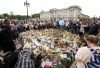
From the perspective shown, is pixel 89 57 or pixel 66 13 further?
pixel 66 13

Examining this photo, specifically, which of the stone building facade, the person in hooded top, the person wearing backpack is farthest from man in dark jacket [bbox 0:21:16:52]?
the stone building facade

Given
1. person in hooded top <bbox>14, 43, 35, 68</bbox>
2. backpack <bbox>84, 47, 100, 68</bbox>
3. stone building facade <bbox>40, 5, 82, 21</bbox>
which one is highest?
backpack <bbox>84, 47, 100, 68</bbox>

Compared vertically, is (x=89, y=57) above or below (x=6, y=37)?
above

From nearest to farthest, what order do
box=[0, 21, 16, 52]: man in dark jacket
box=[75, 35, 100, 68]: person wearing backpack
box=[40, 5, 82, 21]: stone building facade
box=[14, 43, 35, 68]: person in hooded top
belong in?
box=[75, 35, 100, 68]: person wearing backpack
box=[14, 43, 35, 68]: person in hooded top
box=[0, 21, 16, 52]: man in dark jacket
box=[40, 5, 82, 21]: stone building facade

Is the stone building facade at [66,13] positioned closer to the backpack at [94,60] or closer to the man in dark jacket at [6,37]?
the man in dark jacket at [6,37]

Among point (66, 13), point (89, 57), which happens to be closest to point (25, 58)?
point (89, 57)

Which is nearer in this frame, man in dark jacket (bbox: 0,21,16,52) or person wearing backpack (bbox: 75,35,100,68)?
person wearing backpack (bbox: 75,35,100,68)

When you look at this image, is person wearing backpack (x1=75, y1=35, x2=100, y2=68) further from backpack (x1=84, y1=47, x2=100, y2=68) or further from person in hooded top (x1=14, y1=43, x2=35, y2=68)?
person in hooded top (x1=14, y1=43, x2=35, y2=68)

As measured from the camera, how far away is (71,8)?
16738 cm

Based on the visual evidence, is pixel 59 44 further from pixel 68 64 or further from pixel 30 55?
pixel 30 55

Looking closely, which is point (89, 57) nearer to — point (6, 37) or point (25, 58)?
point (25, 58)

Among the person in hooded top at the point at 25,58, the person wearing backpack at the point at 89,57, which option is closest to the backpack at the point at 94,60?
the person wearing backpack at the point at 89,57

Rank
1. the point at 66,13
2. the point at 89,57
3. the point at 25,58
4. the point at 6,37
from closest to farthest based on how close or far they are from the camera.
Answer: the point at 89,57
the point at 25,58
the point at 6,37
the point at 66,13

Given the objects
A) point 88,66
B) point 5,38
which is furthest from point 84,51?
point 5,38
